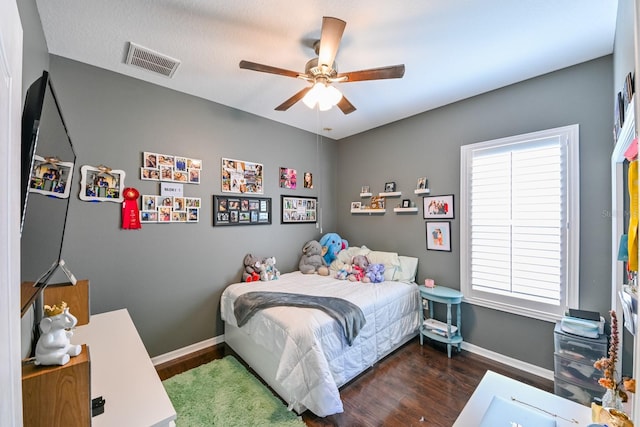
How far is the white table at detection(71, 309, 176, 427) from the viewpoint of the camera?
991mm

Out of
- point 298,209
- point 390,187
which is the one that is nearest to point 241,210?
point 298,209

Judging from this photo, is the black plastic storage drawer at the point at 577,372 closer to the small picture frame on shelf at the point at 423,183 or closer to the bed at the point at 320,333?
the bed at the point at 320,333

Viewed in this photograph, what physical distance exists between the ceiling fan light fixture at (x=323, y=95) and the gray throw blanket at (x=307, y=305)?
1.60m

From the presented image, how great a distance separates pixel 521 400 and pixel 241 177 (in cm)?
292

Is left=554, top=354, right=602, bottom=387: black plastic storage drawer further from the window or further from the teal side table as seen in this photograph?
the teal side table

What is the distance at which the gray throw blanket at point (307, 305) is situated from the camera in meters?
2.07

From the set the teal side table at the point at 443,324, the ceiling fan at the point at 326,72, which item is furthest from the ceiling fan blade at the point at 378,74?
the teal side table at the point at 443,324

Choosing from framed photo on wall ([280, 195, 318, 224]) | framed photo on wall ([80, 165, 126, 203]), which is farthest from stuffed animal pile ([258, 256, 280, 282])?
framed photo on wall ([80, 165, 126, 203])

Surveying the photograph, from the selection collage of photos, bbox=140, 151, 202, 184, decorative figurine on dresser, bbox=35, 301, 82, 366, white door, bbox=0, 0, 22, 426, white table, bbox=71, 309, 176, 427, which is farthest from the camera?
collage of photos, bbox=140, 151, 202, 184

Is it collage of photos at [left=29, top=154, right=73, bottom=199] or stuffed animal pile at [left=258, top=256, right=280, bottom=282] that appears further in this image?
stuffed animal pile at [left=258, top=256, right=280, bottom=282]

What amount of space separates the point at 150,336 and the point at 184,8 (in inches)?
105

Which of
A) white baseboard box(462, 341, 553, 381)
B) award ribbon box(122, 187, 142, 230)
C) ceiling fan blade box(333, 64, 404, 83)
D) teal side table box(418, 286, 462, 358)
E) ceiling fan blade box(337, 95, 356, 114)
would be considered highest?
ceiling fan blade box(333, 64, 404, 83)

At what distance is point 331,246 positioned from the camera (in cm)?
365

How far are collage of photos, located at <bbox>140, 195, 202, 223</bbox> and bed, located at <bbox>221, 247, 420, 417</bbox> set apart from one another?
35.0 inches
